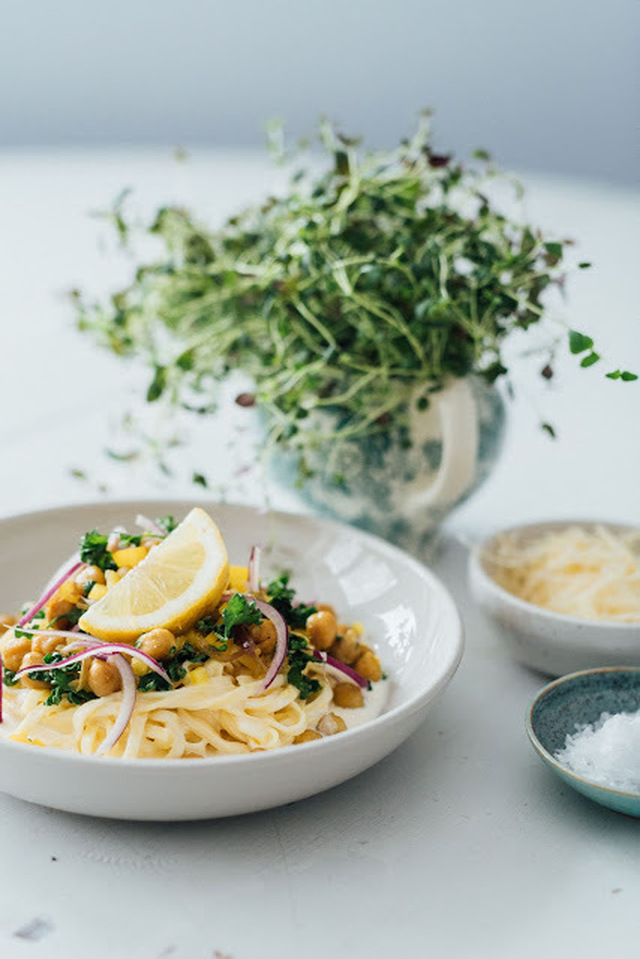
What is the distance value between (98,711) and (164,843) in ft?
0.61

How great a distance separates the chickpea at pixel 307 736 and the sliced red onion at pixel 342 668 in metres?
0.13

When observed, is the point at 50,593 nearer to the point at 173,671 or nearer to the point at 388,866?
the point at 173,671

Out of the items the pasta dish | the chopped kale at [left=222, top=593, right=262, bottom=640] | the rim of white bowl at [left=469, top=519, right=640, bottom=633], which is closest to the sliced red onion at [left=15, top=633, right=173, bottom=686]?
the pasta dish

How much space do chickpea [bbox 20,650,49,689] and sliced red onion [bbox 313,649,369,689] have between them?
377mm

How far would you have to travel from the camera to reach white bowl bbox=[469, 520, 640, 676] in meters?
1.73

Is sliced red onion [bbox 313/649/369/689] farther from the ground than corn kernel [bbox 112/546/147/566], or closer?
closer

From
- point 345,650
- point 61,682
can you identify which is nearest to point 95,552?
point 61,682

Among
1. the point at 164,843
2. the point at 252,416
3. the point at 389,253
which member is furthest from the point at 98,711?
the point at 389,253

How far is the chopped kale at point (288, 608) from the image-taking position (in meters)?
1.68

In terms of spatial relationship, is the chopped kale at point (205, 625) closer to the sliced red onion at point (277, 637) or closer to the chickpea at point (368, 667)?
the sliced red onion at point (277, 637)

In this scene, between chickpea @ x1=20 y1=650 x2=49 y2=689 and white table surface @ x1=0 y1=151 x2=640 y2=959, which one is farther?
chickpea @ x1=20 y1=650 x2=49 y2=689

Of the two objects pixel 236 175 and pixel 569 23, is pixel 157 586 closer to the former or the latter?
pixel 236 175

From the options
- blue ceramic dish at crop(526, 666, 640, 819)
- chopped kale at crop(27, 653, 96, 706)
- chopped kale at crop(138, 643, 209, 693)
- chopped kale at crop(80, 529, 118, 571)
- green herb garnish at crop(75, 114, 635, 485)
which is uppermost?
green herb garnish at crop(75, 114, 635, 485)

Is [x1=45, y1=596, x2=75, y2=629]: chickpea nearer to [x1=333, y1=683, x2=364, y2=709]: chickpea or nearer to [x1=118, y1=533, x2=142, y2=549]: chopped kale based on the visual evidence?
[x1=118, y1=533, x2=142, y2=549]: chopped kale
